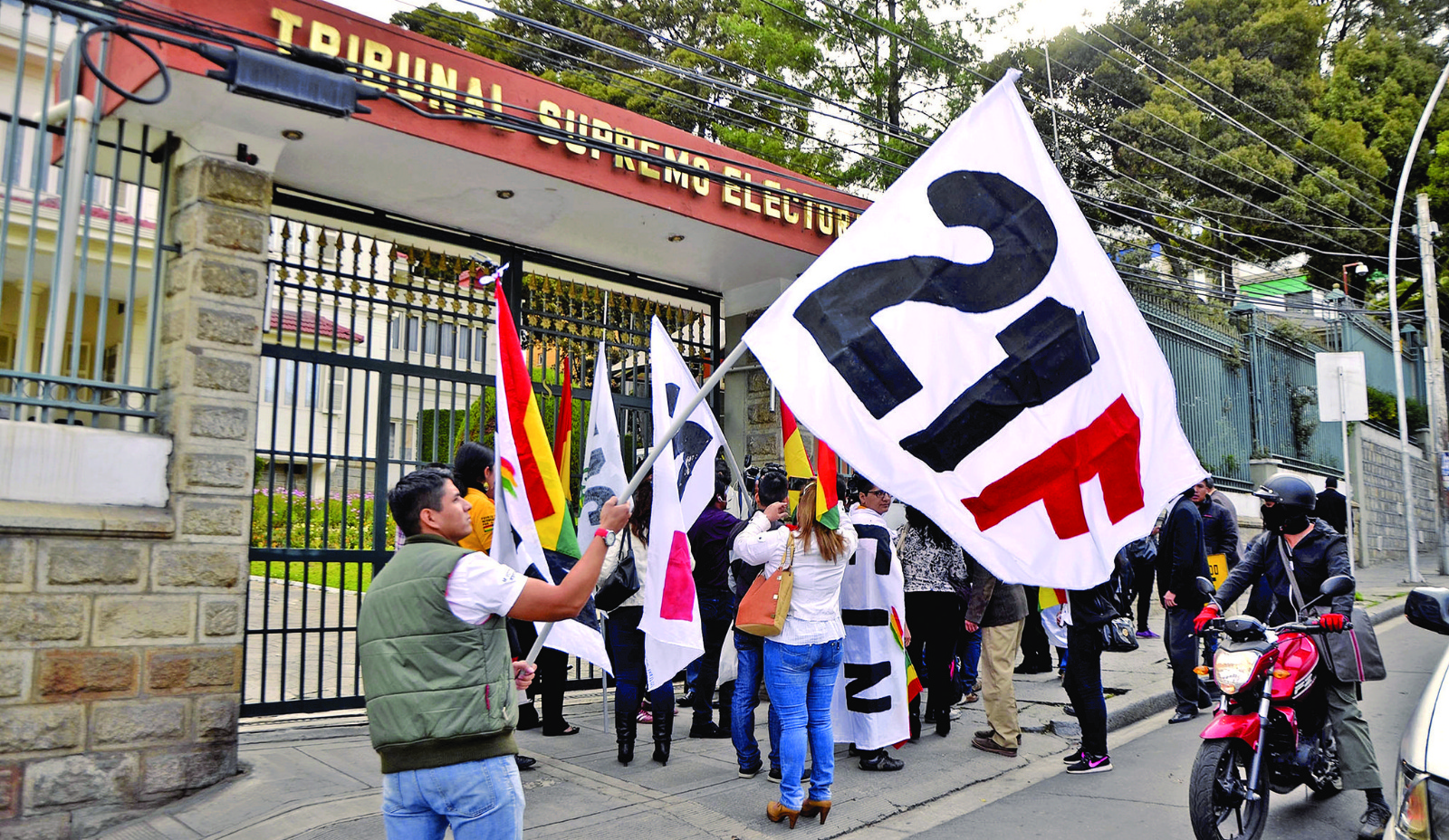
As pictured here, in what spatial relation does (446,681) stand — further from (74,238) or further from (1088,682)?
(1088,682)

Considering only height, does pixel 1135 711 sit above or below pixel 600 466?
below

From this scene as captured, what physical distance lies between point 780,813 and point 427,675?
108 inches

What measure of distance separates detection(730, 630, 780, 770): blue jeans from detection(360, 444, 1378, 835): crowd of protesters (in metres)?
0.01

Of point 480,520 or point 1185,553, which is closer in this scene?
point 480,520

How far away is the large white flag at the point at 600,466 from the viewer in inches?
249

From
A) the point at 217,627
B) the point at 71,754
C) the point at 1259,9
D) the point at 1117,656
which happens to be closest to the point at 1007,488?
the point at 217,627

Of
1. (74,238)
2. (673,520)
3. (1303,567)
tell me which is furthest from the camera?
(74,238)

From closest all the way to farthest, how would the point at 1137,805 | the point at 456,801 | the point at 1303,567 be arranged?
1. the point at 456,801
2. the point at 1303,567
3. the point at 1137,805

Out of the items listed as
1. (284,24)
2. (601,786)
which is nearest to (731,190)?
(284,24)

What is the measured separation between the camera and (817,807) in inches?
207

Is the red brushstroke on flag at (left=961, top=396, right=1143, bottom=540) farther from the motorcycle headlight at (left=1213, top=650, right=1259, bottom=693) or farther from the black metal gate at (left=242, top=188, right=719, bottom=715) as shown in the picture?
the black metal gate at (left=242, top=188, right=719, bottom=715)

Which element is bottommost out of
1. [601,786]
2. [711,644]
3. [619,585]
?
[601,786]

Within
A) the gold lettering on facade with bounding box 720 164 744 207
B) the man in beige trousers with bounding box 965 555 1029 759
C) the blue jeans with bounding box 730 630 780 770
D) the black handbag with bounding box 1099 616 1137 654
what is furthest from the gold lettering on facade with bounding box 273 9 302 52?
the black handbag with bounding box 1099 616 1137 654

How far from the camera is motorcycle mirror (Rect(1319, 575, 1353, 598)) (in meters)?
4.96
